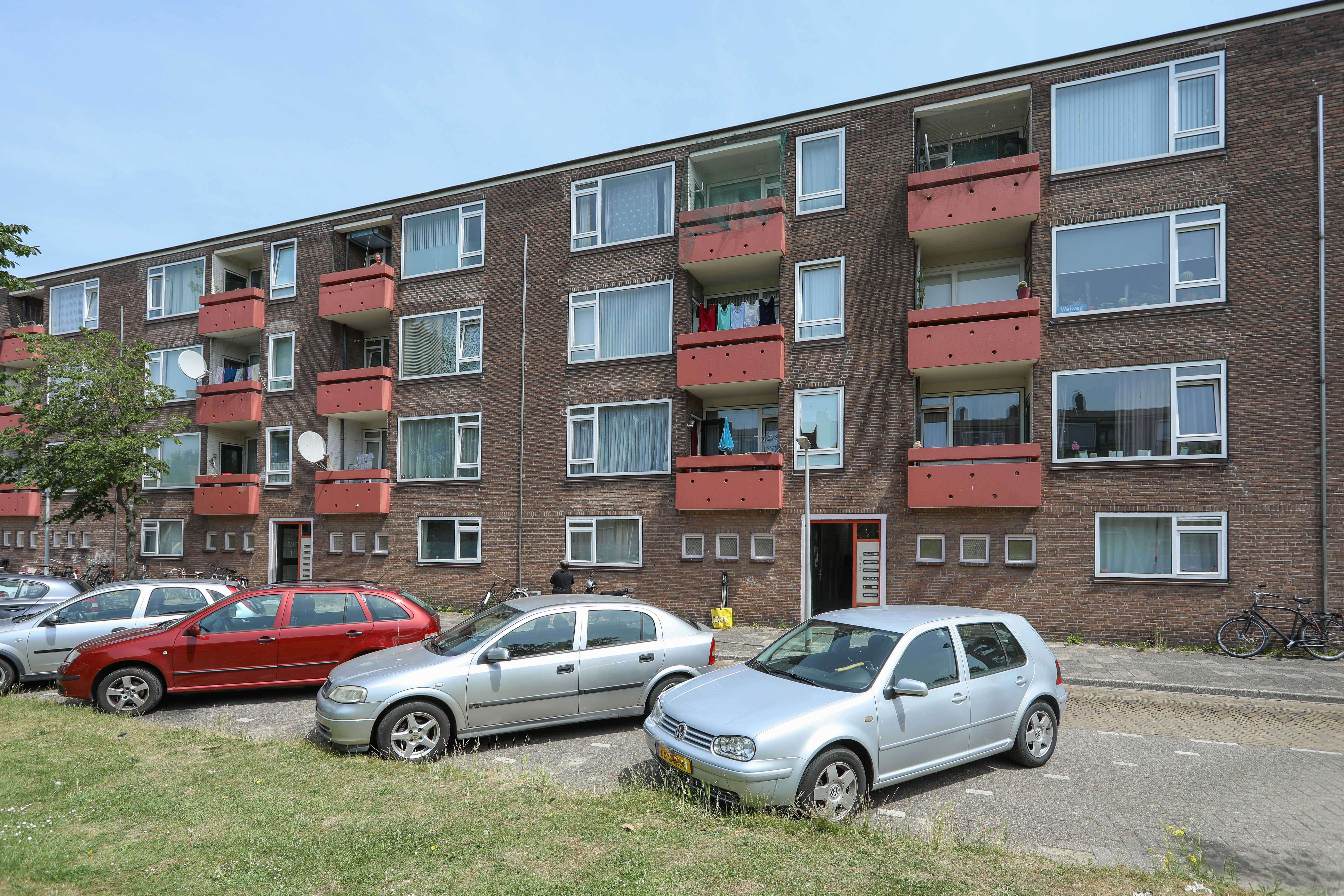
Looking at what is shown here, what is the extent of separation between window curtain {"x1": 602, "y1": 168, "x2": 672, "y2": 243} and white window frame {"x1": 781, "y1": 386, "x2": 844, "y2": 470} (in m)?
5.70

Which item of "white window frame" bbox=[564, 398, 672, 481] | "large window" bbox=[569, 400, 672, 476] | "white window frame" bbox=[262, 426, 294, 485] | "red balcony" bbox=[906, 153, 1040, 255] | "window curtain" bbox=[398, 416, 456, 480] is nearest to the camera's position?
"red balcony" bbox=[906, 153, 1040, 255]

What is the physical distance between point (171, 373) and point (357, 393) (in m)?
10.0

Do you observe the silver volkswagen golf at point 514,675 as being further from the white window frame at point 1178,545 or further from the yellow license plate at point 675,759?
the white window frame at point 1178,545

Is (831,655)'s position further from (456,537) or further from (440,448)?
(440,448)

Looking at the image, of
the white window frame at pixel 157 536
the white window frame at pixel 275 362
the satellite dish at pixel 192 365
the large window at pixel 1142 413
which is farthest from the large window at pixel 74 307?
the large window at pixel 1142 413

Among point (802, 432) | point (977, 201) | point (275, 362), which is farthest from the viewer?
point (275, 362)

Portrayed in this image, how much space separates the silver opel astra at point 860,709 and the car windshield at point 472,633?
2.20 meters

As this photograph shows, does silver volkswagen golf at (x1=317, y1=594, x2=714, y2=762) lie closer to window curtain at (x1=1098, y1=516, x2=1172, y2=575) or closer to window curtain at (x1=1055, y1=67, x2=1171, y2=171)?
window curtain at (x1=1098, y1=516, x2=1172, y2=575)

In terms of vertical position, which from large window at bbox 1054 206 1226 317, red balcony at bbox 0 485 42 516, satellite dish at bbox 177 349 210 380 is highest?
large window at bbox 1054 206 1226 317

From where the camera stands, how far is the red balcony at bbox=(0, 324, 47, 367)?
30.5 metres

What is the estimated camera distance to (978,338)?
50.7ft

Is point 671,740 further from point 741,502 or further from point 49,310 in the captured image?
point 49,310

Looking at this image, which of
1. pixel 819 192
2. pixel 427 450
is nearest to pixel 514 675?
pixel 819 192

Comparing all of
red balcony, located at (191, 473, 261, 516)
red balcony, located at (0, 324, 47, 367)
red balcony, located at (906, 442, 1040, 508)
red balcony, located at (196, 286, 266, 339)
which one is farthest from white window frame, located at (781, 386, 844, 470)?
red balcony, located at (0, 324, 47, 367)
